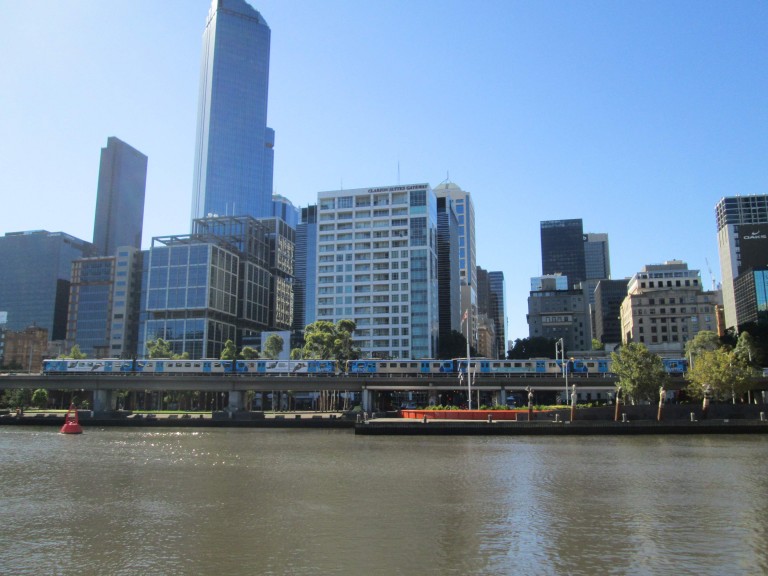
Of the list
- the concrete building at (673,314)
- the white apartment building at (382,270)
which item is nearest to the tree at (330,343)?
the white apartment building at (382,270)

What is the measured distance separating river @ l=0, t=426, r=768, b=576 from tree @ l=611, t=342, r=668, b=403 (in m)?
35.1

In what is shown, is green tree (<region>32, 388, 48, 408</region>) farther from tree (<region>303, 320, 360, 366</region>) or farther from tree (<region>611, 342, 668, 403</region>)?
tree (<region>611, 342, 668, 403</region>)

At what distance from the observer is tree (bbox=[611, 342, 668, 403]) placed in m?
92.9

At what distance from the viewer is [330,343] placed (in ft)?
427

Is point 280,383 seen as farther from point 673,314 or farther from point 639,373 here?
point 673,314

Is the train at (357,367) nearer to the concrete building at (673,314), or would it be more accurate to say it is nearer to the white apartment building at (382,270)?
the white apartment building at (382,270)

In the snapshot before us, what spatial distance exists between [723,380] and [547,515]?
70.5m

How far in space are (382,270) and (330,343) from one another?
6513cm

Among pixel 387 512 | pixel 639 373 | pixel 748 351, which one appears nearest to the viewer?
pixel 387 512

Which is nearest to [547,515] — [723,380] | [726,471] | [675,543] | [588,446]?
[675,543]

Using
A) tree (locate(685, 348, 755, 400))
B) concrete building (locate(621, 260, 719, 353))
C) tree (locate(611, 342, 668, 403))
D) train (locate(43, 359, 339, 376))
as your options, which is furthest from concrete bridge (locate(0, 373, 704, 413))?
concrete building (locate(621, 260, 719, 353))

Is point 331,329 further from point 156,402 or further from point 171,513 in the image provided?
point 171,513

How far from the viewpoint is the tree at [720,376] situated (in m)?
90.9

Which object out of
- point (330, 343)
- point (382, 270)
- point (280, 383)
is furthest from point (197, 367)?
point (382, 270)
